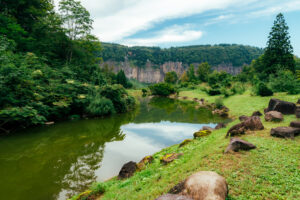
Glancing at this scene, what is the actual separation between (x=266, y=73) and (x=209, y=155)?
33991mm

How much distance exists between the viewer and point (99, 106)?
15828mm

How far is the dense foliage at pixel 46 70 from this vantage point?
1020 centimetres

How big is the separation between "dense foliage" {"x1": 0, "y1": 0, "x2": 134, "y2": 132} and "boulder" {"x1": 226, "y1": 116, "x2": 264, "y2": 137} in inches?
433

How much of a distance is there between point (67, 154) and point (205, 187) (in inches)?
290

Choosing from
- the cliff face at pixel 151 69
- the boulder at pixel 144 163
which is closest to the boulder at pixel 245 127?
the boulder at pixel 144 163

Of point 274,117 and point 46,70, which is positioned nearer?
point 274,117

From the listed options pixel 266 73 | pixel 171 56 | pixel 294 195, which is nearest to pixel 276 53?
pixel 266 73

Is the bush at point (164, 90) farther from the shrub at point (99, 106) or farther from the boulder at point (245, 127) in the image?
the boulder at point (245, 127)

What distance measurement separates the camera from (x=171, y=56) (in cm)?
14588

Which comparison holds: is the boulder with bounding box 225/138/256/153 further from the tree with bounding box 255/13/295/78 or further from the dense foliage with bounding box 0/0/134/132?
the tree with bounding box 255/13/295/78

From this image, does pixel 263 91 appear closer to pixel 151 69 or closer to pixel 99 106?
pixel 99 106

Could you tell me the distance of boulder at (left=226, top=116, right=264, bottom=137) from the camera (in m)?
5.98

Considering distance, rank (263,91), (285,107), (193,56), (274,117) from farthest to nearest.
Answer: (193,56) → (263,91) → (285,107) → (274,117)

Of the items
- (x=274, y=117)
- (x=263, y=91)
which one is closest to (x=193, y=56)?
(x=263, y=91)
